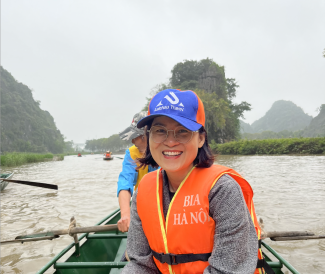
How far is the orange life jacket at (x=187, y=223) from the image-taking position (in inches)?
47.3

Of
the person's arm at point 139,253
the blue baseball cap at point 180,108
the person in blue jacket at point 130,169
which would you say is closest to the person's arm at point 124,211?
the person in blue jacket at point 130,169

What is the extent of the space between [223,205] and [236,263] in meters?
0.25

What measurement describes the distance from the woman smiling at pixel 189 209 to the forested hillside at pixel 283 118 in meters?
162

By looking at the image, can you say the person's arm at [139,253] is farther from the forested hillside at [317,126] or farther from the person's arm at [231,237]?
the forested hillside at [317,126]

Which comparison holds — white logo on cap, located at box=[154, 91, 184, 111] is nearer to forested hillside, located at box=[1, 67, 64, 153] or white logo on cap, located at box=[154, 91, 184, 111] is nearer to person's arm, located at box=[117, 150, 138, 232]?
person's arm, located at box=[117, 150, 138, 232]

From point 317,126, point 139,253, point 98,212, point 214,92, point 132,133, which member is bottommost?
point 98,212

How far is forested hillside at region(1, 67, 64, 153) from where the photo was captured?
213 ft

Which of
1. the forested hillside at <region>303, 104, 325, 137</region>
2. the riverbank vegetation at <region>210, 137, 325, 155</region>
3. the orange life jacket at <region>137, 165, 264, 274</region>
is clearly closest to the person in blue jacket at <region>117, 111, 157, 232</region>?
the orange life jacket at <region>137, 165, 264, 274</region>

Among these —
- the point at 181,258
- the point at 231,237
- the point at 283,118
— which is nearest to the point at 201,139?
the point at 231,237

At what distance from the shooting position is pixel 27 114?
241 feet

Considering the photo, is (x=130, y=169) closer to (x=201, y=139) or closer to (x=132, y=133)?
(x=132, y=133)

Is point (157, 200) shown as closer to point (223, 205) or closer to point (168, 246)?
point (168, 246)

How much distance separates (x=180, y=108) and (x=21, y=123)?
80.6 meters

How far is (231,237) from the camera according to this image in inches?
42.1
